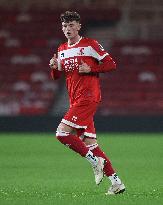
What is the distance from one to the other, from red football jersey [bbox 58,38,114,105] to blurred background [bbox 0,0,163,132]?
16794 mm

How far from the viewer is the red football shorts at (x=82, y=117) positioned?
9.52 meters

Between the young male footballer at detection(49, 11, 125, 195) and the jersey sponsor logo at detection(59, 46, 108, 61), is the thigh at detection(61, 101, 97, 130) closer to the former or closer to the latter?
the young male footballer at detection(49, 11, 125, 195)

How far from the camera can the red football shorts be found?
9.52 meters

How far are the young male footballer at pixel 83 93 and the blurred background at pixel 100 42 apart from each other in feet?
55.2

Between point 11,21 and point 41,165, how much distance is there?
53.6 feet

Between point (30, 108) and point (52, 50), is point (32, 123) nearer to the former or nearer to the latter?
point (30, 108)

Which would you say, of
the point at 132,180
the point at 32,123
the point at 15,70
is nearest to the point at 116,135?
the point at 32,123

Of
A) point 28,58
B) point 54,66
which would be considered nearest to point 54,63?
point 54,66

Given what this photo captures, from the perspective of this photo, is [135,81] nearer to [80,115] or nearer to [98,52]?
[98,52]

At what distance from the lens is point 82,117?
9.54 m

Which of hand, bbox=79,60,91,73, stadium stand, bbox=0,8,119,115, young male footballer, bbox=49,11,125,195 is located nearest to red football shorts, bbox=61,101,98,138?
→ young male footballer, bbox=49,11,125,195

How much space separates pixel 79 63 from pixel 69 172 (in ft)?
13.2

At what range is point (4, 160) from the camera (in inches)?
610

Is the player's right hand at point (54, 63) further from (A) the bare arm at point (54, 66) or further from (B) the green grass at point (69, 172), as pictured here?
(B) the green grass at point (69, 172)
